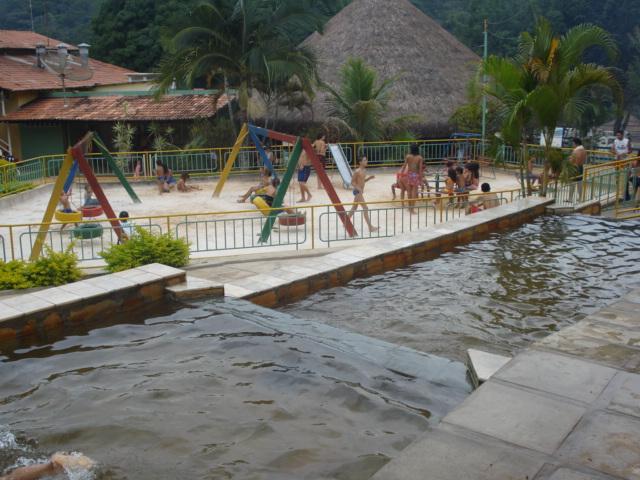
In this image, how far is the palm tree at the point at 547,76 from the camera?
13.8 m

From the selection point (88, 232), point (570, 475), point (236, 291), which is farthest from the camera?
point (88, 232)

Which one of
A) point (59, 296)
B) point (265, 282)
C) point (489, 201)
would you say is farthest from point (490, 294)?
point (489, 201)

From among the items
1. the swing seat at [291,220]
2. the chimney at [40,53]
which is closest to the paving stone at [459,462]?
the swing seat at [291,220]

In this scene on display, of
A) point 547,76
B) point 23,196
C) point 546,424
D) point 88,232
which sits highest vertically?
point 547,76

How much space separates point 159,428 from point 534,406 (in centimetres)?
301

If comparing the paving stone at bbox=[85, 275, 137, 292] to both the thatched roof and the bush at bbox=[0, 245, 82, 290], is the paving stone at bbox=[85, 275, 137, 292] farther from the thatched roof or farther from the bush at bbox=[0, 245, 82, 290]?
the thatched roof

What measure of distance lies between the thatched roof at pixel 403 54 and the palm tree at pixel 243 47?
348cm

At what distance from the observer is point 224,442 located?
559 centimetres

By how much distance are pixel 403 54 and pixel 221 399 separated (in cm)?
2271

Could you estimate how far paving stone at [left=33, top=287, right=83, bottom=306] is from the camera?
8062 mm

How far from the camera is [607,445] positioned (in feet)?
15.1

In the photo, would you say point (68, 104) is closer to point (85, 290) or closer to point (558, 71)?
point (558, 71)

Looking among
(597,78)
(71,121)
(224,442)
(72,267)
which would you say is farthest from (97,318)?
(71,121)

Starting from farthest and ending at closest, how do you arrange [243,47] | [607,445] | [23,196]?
[243,47] < [23,196] < [607,445]
